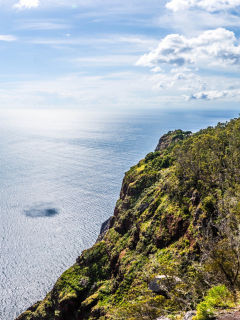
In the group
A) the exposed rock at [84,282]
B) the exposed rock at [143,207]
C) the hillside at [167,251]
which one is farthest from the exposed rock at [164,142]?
the exposed rock at [84,282]

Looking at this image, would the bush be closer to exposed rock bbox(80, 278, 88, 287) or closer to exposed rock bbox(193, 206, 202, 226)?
exposed rock bbox(193, 206, 202, 226)

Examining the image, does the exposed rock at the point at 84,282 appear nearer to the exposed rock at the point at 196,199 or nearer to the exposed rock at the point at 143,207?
the exposed rock at the point at 143,207

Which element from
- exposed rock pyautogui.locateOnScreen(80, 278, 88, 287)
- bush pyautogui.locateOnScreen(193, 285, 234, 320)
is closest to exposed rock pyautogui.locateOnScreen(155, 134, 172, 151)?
exposed rock pyautogui.locateOnScreen(80, 278, 88, 287)

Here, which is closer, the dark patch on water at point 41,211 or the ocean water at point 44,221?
the ocean water at point 44,221

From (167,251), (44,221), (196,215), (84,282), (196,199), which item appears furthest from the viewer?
(44,221)

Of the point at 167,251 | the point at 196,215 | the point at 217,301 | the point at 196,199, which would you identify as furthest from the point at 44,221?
the point at 217,301

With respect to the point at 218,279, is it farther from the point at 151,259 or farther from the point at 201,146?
the point at 201,146

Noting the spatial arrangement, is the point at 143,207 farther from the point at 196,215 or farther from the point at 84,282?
the point at 84,282
